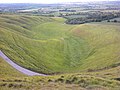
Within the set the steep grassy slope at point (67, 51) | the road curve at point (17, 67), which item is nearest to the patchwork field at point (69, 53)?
the steep grassy slope at point (67, 51)

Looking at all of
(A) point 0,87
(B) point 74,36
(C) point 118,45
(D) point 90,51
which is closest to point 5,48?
(D) point 90,51

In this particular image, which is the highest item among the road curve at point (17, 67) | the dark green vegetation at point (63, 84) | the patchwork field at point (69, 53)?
the patchwork field at point (69, 53)

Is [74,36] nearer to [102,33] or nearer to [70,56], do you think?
[102,33]

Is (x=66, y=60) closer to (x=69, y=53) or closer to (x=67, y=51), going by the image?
(x=69, y=53)

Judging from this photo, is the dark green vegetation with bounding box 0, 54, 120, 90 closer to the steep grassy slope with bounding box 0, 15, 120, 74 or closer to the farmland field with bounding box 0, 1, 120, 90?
the farmland field with bounding box 0, 1, 120, 90

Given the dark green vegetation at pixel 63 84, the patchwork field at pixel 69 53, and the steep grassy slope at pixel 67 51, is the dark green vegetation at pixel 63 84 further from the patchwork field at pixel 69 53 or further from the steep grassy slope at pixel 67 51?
the steep grassy slope at pixel 67 51

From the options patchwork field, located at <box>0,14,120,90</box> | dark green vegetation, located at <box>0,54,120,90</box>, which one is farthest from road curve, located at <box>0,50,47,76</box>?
dark green vegetation, located at <box>0,54,120,90</box>

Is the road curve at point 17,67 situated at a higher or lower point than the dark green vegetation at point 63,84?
higher

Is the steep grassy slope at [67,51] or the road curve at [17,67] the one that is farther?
the steep grassy slope at [67,51]

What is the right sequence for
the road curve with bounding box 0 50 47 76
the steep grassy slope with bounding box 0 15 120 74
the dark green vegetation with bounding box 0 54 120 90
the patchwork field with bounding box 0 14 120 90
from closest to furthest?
the dark green vegetation with bounding box 0 54 120 90
the road curve with bounding box 0 50 47 76
the patchwork field with bounding box 0 14 120 90
the steep grassy slope with bounding box 0 15 120 74

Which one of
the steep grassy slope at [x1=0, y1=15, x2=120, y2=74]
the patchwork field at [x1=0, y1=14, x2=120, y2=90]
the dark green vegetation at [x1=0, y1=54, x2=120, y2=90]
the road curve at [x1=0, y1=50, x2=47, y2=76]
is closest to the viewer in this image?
the dark green vegetation at [x1=0, y1=54, x2=120, y2=90]

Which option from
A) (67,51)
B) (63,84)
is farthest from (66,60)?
(63,84)
